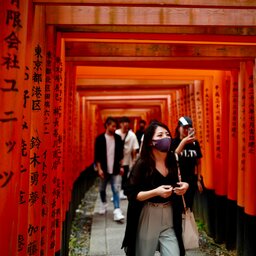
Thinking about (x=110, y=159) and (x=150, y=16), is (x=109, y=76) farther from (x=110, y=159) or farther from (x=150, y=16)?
(x=150, y=16)

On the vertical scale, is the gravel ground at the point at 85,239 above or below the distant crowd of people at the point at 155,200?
below

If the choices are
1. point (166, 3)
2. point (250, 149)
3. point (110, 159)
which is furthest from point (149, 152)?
point (110, 159)

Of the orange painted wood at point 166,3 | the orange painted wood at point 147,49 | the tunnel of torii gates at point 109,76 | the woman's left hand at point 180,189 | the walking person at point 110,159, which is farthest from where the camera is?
the walking person at point 110,159

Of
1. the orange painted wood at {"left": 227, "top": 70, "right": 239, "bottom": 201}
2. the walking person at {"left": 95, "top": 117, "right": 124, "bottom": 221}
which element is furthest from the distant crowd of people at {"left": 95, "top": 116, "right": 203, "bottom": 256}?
the walking person at {"left": 95, "top": 117, "right": 124, "bottom": 221}

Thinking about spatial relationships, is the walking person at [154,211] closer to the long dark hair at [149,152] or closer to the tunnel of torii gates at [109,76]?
the long dark hair at [149,152]

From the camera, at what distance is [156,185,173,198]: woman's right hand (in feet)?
10.6

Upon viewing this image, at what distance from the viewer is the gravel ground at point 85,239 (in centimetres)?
622

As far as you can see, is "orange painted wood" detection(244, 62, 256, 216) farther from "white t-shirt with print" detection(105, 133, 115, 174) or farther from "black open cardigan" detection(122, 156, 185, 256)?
"white t-shirt with print" detection(105, 133, 115, 174)

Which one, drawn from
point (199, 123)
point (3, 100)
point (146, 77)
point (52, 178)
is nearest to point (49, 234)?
point (52, 178)

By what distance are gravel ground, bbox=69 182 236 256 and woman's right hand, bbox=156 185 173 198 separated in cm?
334

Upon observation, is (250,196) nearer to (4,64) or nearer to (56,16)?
(56,16)

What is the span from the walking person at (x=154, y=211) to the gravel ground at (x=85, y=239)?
2.98m

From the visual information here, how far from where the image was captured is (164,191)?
10.6 ft

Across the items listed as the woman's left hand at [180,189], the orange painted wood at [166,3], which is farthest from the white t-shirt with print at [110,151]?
the orange painted wood at [166,3]
